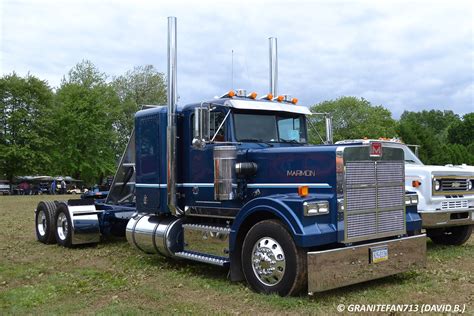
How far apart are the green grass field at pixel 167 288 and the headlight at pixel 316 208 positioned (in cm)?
108

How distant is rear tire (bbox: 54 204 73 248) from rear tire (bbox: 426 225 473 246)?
7870 mm

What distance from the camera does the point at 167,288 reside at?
743 centimetres

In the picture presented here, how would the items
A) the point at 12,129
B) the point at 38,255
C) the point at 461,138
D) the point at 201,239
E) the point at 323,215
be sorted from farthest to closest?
the point at 461,138, the point at 12,129, the point at 38,255, the point at 201,239, the point at 323,215

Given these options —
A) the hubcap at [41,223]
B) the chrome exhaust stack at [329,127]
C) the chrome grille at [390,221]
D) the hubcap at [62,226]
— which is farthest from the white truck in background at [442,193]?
the hubcap at [41,223]

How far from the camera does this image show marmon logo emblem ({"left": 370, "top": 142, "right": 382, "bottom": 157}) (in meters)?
6.88

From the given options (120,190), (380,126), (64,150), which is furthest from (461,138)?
(120,190)

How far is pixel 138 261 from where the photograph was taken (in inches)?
377

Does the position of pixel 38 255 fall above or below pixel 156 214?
below

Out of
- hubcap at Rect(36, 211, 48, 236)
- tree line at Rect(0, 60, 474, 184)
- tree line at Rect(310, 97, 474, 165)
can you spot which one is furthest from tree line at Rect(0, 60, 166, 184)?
hubcap at Rect(36, 211, 48, 236)

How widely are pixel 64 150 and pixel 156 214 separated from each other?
48.6 m

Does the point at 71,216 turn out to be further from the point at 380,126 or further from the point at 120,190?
the point at 380,126

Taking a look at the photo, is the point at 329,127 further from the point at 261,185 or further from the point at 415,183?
the point at 261,185

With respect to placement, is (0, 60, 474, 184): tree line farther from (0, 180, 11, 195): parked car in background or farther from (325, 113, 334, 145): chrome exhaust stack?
(325, 113, 334, 145): chrome exhaust stack

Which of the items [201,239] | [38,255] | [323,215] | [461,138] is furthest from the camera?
[461,138]
